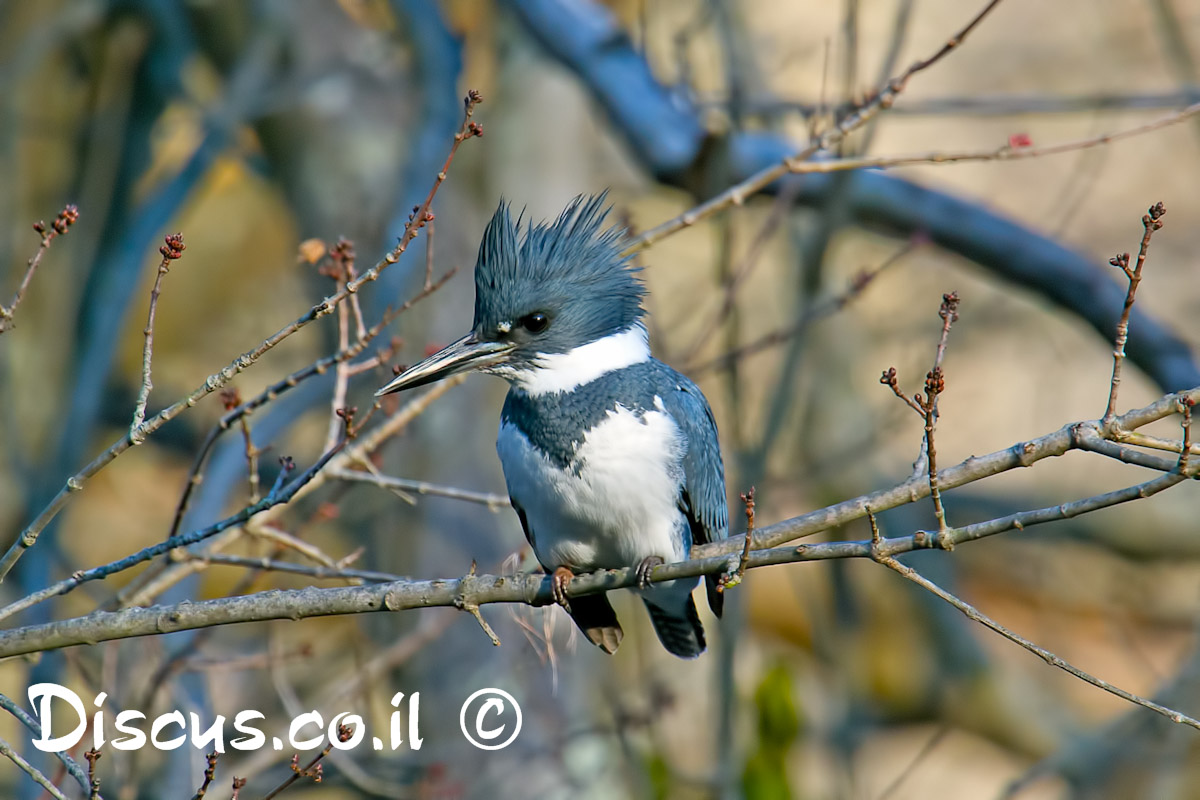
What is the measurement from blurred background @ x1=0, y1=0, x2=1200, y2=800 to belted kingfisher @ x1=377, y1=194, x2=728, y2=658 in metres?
0.29

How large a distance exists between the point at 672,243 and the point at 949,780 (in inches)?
198

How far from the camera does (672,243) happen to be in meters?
9.98

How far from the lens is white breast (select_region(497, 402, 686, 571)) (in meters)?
2.77

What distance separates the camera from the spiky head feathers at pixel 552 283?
2.92 m

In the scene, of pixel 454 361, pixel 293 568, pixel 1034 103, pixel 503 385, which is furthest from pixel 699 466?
pixel 503 385

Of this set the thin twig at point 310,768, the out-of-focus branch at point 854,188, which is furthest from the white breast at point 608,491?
the out-of-focus branch at point 854,188

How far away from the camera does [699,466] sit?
3.03m

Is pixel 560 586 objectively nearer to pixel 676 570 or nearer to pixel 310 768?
pixel 676 570

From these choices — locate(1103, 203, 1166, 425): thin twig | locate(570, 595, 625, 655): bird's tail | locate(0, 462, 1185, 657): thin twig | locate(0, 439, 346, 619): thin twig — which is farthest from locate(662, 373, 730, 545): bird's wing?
locate(1103, 203, 1166, 425): thin twig

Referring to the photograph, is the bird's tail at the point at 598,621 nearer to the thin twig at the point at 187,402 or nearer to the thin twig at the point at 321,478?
the thin twig at the point at 321,478

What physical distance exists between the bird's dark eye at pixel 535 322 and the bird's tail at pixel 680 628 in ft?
2.84

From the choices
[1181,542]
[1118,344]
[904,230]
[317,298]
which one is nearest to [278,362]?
[317,298]

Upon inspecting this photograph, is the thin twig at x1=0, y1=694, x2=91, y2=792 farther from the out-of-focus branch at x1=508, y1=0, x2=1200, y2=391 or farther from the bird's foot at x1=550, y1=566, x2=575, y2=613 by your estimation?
the out-of-focus branch at x1=508, y1=0, x2=1200, y2=391

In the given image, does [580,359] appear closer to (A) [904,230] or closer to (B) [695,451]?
(B) [695,451]
